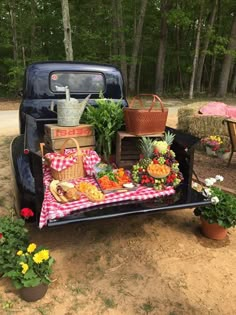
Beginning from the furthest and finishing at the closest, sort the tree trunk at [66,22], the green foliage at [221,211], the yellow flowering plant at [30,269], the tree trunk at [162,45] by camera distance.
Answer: the tree trunk at [162,45] < the tree trunk at [66,22] < the green foliage at [221,211] < the yellow flowering plant at [30,269]

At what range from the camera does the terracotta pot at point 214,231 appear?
3164mm

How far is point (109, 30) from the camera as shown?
1977 centimetres

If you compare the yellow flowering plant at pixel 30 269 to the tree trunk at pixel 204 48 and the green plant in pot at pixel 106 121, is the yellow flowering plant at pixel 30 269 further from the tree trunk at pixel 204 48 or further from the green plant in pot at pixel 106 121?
the tree trunk at pixel 204 48

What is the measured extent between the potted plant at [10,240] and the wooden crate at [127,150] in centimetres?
117

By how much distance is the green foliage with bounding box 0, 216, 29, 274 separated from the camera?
2.37 m

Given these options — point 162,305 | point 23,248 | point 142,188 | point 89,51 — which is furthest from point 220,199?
point 89,51

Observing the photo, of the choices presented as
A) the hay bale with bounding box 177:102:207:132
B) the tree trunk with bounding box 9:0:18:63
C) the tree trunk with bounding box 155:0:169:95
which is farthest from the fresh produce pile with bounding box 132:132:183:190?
the tree trunk with bounding box 155:0:169:95

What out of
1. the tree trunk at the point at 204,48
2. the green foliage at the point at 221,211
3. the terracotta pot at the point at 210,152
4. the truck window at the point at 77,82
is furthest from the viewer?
the tree trunk at the point at 204,48

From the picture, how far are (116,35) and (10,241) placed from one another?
61.4 feet

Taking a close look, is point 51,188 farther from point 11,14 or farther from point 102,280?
point 11,14

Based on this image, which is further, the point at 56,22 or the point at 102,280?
the point at 56,22

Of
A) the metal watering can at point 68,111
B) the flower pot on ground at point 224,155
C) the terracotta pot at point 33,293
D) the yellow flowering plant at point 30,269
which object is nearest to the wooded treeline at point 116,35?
the flower pot on ground at point 224,155

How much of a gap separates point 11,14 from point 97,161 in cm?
1674

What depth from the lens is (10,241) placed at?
248 cm
